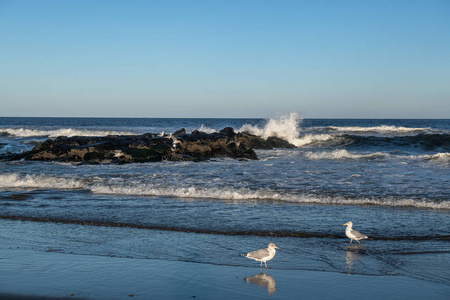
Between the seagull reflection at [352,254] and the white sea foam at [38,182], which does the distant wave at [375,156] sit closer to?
the white sea foam at [38,182]

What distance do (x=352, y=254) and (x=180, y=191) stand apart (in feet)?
22.9

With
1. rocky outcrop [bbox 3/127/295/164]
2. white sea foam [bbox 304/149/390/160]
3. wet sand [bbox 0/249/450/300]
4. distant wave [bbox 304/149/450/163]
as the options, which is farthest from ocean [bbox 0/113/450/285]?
white sea foam [bbox 304/149/390/160]

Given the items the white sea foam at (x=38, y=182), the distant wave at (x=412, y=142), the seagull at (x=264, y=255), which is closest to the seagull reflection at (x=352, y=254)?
the seagull at (x=264, y=255)

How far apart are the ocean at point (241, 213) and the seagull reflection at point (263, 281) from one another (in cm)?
54

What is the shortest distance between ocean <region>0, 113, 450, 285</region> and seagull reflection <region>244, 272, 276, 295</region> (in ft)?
1.77

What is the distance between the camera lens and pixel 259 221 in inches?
400

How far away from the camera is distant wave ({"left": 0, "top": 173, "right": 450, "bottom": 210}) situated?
1213 centimetres

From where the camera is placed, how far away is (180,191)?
1384 centimetres

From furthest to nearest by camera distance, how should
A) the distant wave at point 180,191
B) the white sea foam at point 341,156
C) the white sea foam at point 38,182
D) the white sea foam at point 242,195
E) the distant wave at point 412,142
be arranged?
the distant wave at point 412,142 → the white sea foam at point 341,156 → the white sea foam at point 38,182 → the distant wave at point 180,191 → the white sea foam at point 242,195

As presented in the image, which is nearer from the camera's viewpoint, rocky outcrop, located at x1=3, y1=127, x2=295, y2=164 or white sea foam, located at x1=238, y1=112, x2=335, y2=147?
rocky outcrop, located at x1=3, y1=127, x2=295, y2=164

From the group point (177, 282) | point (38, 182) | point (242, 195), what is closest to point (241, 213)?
point (242, 195)

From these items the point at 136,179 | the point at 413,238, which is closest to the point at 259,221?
the point at 413,238

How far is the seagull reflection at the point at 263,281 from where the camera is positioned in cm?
620

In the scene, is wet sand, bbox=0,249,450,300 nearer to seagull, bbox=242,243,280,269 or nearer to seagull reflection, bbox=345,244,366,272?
seagull, bbox=242,243,280,269
